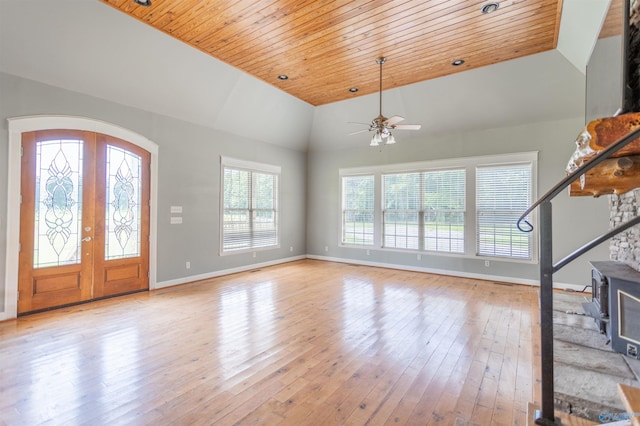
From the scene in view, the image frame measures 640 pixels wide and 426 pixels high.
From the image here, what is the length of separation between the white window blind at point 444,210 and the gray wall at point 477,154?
1.03 feet

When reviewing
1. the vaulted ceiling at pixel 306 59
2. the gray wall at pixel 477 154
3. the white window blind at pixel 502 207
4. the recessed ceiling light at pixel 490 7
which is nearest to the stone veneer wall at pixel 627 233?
the gray wall at pixel 477 154

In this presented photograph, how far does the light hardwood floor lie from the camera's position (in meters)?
2.12

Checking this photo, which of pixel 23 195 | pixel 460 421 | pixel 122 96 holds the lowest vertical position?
pixel 460 421

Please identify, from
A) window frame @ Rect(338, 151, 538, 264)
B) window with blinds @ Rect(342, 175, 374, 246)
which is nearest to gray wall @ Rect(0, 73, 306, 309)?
window with blinds @ Rect(342, 175, 374, 246)

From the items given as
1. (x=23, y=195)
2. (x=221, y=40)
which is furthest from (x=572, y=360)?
(x=23, y=195)

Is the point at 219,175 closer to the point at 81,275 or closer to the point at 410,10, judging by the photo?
the point at 81,275

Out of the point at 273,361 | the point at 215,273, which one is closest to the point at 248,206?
the point at 215,273

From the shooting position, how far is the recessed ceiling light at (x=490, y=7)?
339 centimetres

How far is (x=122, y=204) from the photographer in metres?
4.98

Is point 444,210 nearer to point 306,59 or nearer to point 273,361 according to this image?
point 306,59

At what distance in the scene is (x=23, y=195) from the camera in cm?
396

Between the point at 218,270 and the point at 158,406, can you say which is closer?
the point at 158,406

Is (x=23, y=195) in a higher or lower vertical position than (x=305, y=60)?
lower

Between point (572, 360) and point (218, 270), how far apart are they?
5.79 meters
